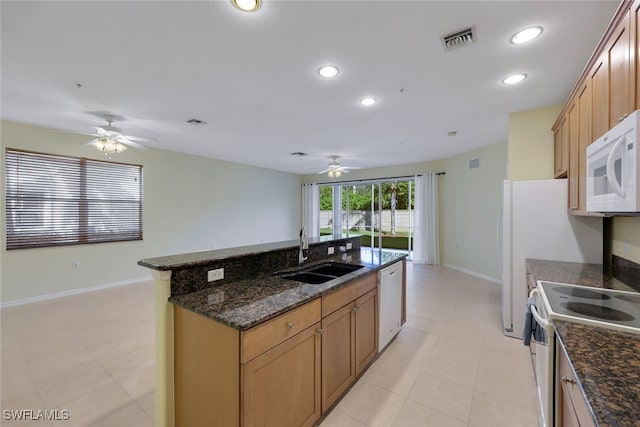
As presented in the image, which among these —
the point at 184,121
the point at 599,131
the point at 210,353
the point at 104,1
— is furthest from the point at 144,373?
the point at 599,131

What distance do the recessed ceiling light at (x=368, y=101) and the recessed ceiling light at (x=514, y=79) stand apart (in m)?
1.29

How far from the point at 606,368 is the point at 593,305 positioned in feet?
2.83

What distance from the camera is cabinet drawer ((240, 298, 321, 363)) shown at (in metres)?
1.24

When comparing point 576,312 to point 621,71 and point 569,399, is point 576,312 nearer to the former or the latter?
point 569,399

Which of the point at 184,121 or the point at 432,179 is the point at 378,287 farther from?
the point at 432,179

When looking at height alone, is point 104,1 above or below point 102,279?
above

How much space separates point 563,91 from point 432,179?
12.9 feet

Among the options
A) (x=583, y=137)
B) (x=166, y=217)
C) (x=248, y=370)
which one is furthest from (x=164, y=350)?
(x=166, y=217)

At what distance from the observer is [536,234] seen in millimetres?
2898

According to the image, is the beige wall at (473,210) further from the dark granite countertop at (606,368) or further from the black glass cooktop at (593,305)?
the dark granite countertop at (606,368)

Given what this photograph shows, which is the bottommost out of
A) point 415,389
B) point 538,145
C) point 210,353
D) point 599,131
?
point 415,389

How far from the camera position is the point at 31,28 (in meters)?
1.92

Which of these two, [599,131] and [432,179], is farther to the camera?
[432,179]

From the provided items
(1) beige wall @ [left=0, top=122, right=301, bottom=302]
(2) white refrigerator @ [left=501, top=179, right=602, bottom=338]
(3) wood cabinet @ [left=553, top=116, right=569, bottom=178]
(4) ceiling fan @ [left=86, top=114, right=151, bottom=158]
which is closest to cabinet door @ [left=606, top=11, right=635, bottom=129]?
(3) wood cabinet @ [left=553, top=116, right=569, bottom=178]
